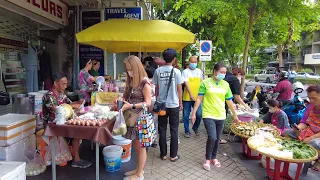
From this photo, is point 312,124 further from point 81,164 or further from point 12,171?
point 12,171

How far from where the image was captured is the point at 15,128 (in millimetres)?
3195

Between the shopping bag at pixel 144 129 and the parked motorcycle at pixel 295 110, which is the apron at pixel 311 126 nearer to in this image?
the parked motorcycle at pixel 295 110

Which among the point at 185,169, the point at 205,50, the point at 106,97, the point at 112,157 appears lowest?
the point at 185,169

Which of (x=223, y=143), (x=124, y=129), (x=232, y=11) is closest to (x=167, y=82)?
(x=124, y=129)

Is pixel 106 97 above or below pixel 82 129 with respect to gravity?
above

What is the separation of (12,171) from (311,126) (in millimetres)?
4066

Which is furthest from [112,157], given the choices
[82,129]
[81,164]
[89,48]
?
[89,48]

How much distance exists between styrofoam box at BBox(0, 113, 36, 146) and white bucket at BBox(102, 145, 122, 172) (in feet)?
3.84

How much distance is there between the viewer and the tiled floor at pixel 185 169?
3535 millimetres

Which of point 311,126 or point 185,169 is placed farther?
point 185,169

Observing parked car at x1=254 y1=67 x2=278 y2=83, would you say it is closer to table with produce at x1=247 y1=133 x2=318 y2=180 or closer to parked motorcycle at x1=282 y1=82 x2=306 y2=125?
parked motorcycle at x1=282 y1=82 x2=306 y2=125

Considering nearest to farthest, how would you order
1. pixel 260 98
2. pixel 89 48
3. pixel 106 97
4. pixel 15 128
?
1. pixel 15 128
2. pixel 106 97
3. pixel 89 48
4. pixel 260 98

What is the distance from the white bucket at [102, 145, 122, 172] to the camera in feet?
11.6

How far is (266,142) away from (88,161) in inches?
113
